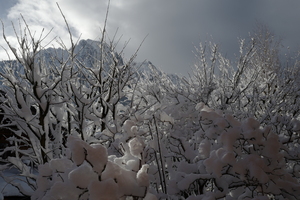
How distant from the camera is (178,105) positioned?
136 inches

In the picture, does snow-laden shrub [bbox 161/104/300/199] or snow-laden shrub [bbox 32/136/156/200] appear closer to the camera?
snow-laden shrub [bbox 32/136/156/200]

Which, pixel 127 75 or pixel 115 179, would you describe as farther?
pixel 127 75

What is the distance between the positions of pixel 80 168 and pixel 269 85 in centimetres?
965

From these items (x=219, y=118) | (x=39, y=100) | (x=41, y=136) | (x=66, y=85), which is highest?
(x=66, y=85)

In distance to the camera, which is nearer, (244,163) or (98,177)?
(98,177)

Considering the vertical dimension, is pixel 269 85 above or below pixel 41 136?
above

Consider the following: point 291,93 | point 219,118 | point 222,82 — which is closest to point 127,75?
point 222,82

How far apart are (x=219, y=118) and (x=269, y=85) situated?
28.4ft

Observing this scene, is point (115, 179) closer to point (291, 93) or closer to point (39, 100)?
point (39, 100)

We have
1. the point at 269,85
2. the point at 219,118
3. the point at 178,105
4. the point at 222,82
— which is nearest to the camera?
the point at 219,118

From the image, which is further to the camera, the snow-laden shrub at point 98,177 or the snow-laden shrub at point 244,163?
the snow-laden shrub at point 244,163

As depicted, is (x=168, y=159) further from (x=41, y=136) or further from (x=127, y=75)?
(x=127, y=75)

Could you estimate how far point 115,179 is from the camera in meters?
0.96

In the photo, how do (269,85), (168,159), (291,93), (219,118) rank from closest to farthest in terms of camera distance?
(219,118) → (168,159) → (291,93) → (269,85)
